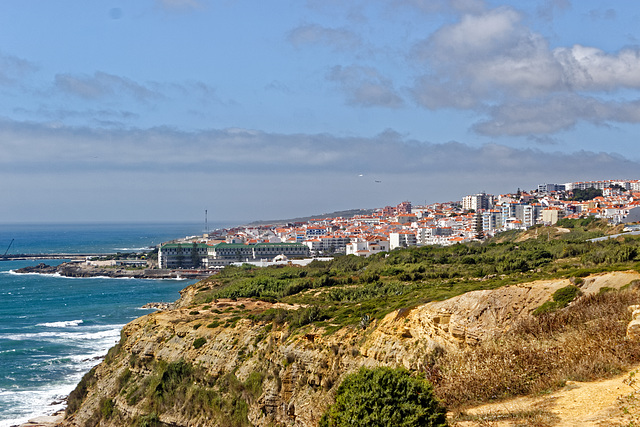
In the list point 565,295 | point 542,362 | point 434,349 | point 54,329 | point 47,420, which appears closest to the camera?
point 542,362

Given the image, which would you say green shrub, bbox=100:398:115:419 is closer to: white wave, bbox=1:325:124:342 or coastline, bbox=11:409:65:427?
coastline, bbox=11:409:65:427

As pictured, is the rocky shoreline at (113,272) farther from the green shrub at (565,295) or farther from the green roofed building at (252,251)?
the green shrub at (565,295)

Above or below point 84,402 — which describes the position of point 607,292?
above

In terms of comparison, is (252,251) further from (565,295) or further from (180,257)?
(565,295)

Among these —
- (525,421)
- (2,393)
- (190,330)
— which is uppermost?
(525,421)

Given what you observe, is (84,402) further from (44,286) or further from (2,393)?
(44,286)

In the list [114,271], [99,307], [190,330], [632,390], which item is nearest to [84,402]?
[190,330]

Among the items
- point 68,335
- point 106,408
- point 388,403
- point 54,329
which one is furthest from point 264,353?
point 54,329
